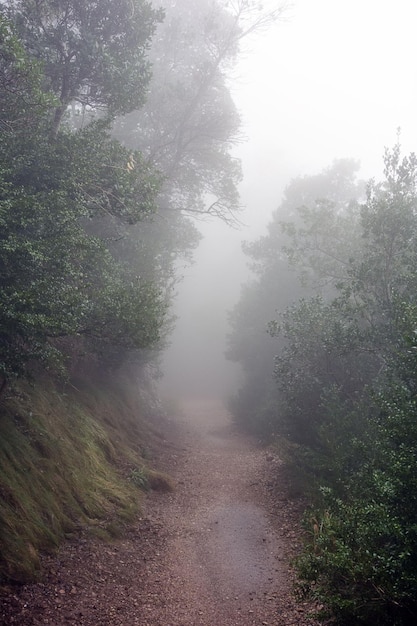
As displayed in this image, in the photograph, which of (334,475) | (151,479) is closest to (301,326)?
(334,475)

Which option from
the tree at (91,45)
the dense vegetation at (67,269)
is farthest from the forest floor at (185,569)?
the tree at (91,45)

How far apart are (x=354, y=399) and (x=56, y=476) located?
8.24 meters

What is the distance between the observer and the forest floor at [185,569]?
5.93 meters

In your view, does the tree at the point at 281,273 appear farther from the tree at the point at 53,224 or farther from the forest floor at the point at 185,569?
the tree at the point at 53,224

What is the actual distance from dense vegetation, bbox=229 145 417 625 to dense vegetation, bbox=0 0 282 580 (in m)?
4.52

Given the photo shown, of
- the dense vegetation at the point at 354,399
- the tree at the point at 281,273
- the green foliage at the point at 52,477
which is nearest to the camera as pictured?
the dense vegetation at the point at 354,399

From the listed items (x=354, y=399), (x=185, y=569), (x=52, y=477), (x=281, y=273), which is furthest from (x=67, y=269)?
(x=281, y=273)

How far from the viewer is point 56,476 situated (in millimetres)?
8133

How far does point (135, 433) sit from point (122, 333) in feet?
23.6

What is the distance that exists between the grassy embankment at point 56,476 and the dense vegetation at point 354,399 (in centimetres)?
403

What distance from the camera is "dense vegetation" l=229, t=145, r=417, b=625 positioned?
4555 millimetres

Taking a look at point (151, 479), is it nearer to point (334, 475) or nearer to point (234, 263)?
point (334, 475)

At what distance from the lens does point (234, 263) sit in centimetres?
7412

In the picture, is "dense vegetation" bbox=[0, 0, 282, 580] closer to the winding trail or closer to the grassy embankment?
the grassy embankment
